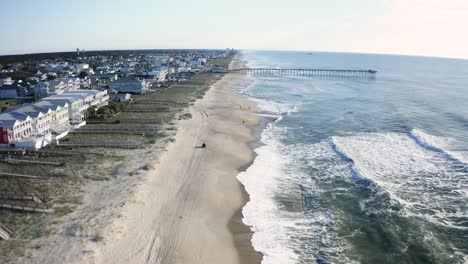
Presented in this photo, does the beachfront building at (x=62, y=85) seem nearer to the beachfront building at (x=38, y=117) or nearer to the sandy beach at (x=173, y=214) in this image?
the beachfront building at (x=38, y=117)

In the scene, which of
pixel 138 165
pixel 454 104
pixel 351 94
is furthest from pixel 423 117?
pixel 138 165

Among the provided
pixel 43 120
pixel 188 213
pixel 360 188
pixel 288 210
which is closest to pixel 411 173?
pixel 360 188

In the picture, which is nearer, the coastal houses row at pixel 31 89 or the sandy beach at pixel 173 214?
the sandy beach at pixel 173 214

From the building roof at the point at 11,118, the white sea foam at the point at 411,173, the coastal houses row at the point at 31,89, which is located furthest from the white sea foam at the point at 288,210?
the coastal houses row at the point at 31,89

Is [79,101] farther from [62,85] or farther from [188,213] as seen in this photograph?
[188,213]

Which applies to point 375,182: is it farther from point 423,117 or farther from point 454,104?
point 454,104
